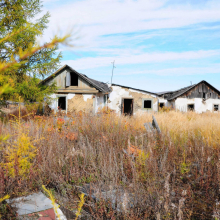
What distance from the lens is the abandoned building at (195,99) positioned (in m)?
24.6

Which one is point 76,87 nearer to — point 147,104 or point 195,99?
point 147,104

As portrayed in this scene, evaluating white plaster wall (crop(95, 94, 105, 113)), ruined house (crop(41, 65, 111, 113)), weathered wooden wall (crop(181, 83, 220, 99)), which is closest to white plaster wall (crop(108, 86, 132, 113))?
white plaster wall (crop(95, 94, 105, 113))

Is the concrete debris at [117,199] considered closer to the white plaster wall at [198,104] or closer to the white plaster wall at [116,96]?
the white plaster wall at [116,96]

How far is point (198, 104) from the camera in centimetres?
2566

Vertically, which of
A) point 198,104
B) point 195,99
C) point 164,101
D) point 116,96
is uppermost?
point 116,96

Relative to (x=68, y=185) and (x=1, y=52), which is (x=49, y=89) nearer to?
(x=1, y=52)

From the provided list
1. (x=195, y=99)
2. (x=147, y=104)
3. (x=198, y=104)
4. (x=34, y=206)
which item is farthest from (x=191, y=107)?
(x=34, y=206)

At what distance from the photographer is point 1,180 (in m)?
3.30

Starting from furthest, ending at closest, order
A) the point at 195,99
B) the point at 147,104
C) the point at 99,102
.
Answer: the point at 147,104 → the point at 195,99 → the point at 99,102

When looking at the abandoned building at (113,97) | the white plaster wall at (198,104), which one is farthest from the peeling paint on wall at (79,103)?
the white plaster wall at (198,104)

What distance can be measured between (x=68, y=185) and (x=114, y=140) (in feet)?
7.21

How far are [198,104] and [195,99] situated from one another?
2.59 feet

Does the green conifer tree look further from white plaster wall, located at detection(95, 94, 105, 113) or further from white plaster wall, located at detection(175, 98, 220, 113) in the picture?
white plaster wall, located at detection(175, 98, 220, 113)

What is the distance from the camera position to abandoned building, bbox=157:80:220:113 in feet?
80.8
